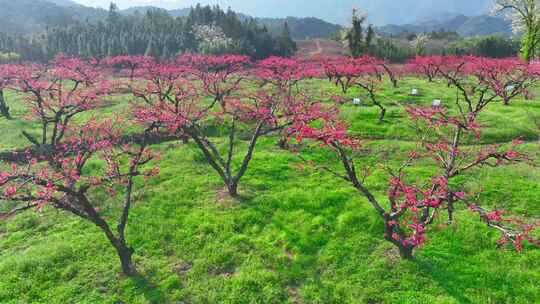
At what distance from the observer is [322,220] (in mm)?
19812

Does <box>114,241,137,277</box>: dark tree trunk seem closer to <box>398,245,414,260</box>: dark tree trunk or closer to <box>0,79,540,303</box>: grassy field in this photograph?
<box>0,79,540,303</box>: grassy field

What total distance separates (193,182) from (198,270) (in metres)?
9.46

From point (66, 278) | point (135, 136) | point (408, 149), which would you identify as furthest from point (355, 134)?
point (66, 278)

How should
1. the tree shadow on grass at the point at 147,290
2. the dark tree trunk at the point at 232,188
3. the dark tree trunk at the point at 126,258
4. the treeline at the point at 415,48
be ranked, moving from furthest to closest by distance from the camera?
the treeline at the point at 415,48, the dark tree trunk at the point at 232,188, the dark tree trunk at the point at 126,258, the tree shadow on grass at the point at 147,290

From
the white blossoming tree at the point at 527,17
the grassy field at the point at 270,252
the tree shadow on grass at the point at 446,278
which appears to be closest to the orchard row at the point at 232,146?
the tree shadow on grass at the point at 446,278

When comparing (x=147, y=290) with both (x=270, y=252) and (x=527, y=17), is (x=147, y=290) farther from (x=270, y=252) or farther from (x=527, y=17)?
(x=527, y=17)

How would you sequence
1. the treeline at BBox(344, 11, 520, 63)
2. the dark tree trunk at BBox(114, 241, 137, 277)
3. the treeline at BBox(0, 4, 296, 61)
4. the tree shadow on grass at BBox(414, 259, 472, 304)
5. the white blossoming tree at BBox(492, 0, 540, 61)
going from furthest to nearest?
the treeline at BBox(0, 4, 296, 61)
the treeline at BBox(344, 11, 520, 63)
the white blossoming tree at BBox(492, 0, 540, 61)
the dark tree trunk at BBox(114, 241, 137, 277)
the tree shadow on grass at BBox(414, 259, 472, 304)

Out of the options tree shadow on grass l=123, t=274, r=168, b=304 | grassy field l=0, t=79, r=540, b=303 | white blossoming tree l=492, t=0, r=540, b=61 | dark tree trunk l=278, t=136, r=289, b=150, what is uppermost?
white blossoming tree l=492, t=0, r=540, b=61

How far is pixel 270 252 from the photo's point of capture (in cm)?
1759

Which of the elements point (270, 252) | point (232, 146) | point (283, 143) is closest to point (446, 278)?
point (270, 252)

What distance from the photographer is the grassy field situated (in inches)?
598

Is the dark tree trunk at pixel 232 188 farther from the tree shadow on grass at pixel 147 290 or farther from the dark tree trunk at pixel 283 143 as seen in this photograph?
the dark tree trunk at pixel 283 143

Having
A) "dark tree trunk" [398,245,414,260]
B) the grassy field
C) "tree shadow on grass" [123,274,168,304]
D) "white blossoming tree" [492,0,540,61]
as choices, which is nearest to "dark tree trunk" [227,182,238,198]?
the grassy field

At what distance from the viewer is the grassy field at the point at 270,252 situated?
1519 cm
